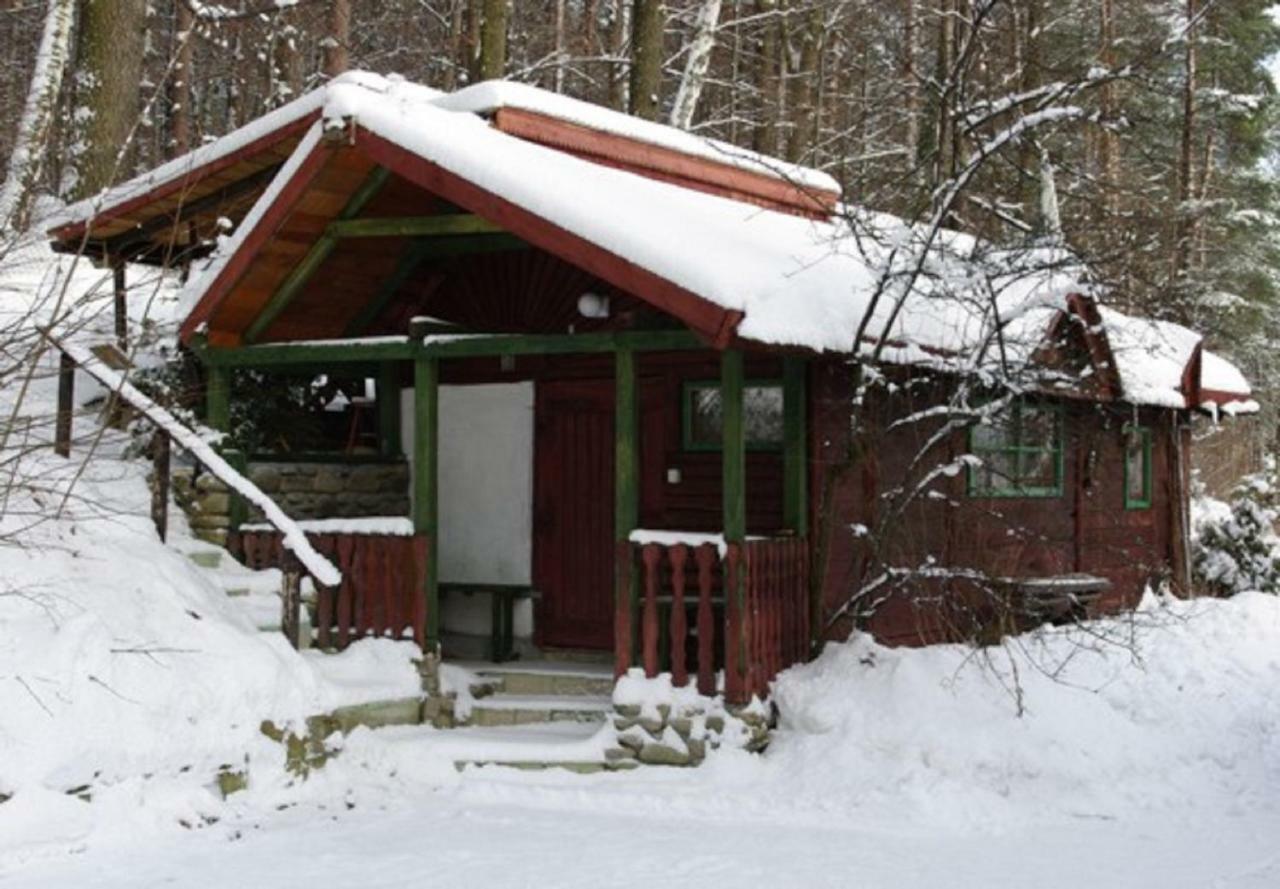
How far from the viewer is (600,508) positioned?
35.8ft

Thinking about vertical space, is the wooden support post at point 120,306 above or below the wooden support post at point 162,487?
above

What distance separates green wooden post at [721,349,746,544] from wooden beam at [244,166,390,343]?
2.97m

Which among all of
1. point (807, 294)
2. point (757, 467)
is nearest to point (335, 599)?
point (757, 467)

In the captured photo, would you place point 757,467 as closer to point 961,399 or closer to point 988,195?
point 961,399

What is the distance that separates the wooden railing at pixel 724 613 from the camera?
855 cm

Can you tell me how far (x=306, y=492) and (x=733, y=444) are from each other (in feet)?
13.5

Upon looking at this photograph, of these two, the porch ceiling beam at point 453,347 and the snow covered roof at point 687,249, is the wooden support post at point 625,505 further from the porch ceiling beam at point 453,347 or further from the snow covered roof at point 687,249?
the snow covered roof at point 687,249

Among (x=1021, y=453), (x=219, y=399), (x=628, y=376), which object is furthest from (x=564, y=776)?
(x=1021, y=453)

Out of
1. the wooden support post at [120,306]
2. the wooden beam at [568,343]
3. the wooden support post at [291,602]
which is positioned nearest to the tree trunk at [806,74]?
the wooden support post at [120,306]

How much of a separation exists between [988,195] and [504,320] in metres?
3.98

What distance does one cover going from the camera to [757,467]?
10156mm

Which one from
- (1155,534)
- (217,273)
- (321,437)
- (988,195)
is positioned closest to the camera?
(217,273)

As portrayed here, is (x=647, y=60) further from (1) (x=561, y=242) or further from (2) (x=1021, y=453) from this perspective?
(1) (x=561, y=242)

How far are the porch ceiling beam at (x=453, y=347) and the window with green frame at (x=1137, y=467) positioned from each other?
6505 millimetres
